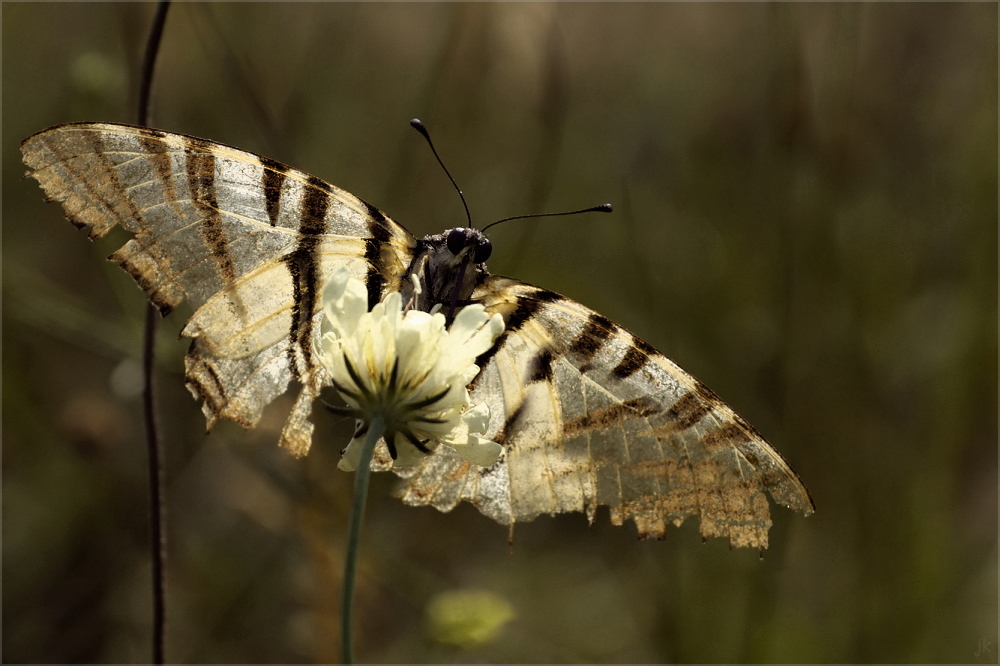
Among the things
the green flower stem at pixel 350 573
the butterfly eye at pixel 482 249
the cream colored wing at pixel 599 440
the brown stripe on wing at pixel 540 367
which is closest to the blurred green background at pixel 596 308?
the cream colored wing at pixel 599 440

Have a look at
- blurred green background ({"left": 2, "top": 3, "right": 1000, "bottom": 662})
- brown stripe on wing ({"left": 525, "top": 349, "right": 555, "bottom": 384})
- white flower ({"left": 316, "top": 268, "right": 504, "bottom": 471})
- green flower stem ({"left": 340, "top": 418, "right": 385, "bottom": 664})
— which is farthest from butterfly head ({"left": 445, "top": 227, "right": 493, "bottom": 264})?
blurred green background ({"left": 2, "top": 3, "right": 1000, "bottom": 662})

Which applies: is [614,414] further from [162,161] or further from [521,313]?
[162,161]

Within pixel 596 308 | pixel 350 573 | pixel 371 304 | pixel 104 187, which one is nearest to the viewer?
pixel 350 573

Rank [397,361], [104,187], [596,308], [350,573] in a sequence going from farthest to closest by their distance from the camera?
[596,308]
[104,187]
[397,361]
[350,573]

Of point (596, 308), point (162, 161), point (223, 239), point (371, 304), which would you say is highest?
point (162, 161)

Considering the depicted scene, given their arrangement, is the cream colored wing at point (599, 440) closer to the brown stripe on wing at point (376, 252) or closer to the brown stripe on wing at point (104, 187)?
the brown stripe on wing at point (376, 252)

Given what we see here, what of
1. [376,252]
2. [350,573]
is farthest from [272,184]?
[350,573]

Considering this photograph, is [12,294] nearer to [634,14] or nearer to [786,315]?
[786,315]
